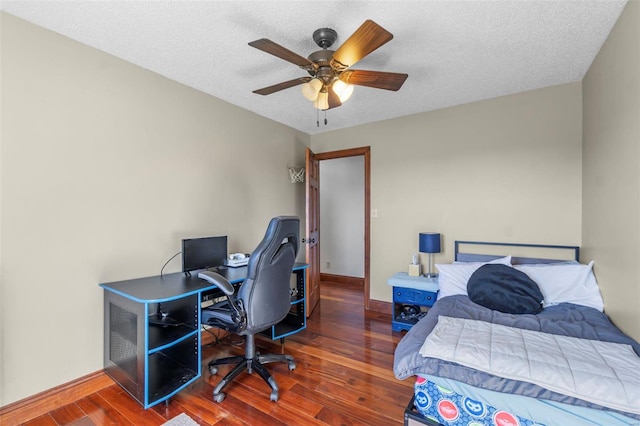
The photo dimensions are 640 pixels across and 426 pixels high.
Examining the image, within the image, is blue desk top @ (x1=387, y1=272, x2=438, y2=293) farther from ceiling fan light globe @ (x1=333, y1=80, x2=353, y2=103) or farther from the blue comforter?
ceiling fan light globe @ (x1=333, y1=80, x2=353, y2=103)

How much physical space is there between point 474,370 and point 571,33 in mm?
2242

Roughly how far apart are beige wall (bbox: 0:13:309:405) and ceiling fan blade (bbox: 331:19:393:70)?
1.68 m

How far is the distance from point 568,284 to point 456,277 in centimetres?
83

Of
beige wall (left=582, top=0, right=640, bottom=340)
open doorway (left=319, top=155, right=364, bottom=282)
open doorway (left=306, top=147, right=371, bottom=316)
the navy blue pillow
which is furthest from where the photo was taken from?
open doorway (left=319, top=155, right=364, bottom=282)

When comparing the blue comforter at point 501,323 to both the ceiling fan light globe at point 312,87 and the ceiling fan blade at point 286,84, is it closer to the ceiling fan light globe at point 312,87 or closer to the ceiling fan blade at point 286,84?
the ceiling fan light globe at point 312,87

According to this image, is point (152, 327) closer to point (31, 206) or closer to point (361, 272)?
point (31, 206)

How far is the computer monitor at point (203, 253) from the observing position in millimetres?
2467

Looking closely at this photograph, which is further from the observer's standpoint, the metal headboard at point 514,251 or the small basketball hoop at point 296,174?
the small basketball hoop at point 296,174

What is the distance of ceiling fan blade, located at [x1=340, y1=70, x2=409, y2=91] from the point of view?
1.88m

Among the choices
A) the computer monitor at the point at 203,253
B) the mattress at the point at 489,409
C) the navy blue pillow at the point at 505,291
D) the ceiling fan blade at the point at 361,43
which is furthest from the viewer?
the computer monitor at the point at 203,253

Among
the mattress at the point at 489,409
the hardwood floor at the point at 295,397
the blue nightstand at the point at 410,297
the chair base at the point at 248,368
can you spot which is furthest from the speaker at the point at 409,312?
the mattress at the point at 489,409

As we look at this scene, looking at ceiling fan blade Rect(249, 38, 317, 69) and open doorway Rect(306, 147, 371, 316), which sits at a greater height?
ceiling fan blade Rect(249, 38, 317, 69)

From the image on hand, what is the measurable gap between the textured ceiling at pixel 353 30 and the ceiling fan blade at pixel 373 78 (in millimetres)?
278

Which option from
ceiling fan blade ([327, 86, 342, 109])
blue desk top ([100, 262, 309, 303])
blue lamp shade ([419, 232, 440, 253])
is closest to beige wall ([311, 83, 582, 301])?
blue lamp shade ([419, 232, 440, 253])
